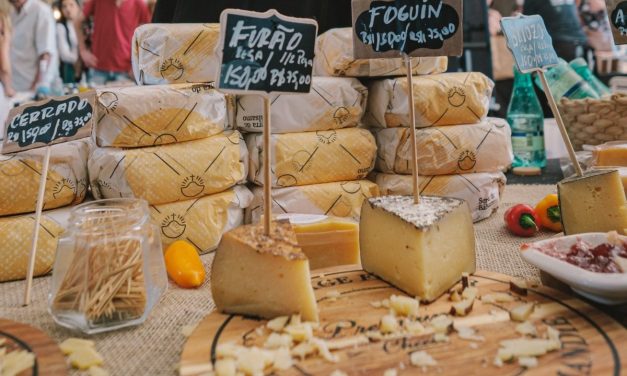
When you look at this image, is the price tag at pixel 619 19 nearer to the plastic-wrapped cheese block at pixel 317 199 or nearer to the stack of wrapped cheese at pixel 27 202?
the plastic-wrapped cheese block at pixel 317 199

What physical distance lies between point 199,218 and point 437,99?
1.07 meters

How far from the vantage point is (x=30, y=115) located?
5.80 feet

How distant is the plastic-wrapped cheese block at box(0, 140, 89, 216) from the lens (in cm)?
189

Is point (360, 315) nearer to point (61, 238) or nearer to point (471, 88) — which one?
point (61, 238)

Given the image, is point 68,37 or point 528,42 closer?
point 528,42

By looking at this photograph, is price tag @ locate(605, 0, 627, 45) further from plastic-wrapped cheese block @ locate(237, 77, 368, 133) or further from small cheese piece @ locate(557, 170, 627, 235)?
plastic-wrapped cheese block @ locate(237, 77, 368, 133)

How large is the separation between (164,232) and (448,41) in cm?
116

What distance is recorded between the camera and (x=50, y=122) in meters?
1.75

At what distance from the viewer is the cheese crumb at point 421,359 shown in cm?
116

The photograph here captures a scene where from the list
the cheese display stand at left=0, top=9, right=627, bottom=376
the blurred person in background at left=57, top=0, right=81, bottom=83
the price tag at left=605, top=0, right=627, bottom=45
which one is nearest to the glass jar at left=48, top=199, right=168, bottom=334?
the cheese display stand at left=0, top=9, right=627, bottom=376

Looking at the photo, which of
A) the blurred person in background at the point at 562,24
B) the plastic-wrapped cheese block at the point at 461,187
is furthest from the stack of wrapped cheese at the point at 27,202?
the blurred person in background at the point at 562,24

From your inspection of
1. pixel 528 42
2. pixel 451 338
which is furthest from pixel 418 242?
pixel 528 42

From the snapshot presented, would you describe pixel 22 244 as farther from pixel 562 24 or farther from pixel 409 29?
pixel 562 24

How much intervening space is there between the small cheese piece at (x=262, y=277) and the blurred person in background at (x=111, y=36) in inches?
185
